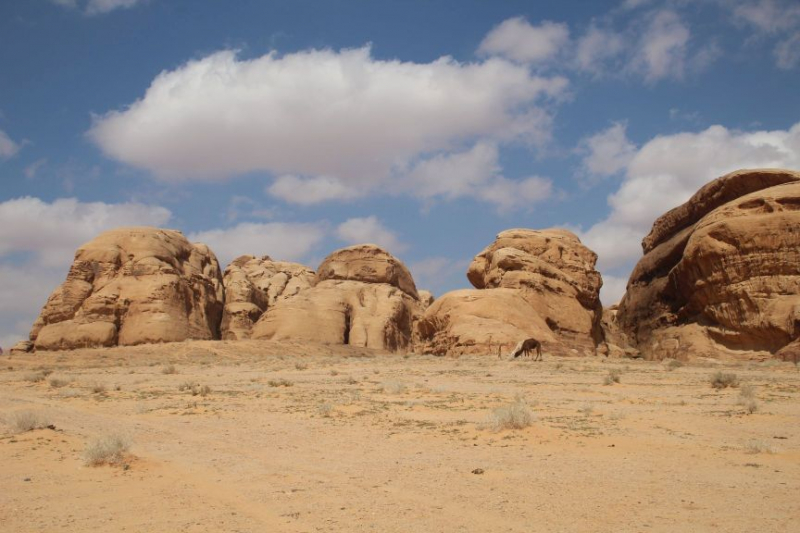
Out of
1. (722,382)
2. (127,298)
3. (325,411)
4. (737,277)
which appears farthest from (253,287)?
(325,411)

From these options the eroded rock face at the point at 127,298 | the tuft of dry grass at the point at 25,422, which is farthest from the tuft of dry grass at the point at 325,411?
the eroded rock face at the point at 127,298

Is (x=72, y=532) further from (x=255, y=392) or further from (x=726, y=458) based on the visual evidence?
(x=255, y=392)

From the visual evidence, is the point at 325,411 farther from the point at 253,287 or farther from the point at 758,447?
the point at 253,287

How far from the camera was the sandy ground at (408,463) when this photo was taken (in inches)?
263

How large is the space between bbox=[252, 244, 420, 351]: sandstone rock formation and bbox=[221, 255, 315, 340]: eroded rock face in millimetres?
4231

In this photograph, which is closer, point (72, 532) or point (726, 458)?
point (72, 532)

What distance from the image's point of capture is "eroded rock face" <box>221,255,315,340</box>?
64.4 meters

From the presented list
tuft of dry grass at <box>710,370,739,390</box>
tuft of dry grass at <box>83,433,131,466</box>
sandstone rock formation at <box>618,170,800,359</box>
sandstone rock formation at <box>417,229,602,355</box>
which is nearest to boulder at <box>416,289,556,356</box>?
sandstone rock formation at <box>417,229,602,355</box>

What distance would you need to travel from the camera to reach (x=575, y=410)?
14.5 metres

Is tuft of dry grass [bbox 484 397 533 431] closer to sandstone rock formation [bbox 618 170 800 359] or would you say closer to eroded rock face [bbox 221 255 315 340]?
sandstone rock formation [bbox 618 170 800 359]

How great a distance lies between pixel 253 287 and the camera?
71.2 meters

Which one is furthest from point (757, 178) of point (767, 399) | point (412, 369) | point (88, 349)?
point (88, 349)

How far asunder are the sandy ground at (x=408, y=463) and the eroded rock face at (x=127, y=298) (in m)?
36.1

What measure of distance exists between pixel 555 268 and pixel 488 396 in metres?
29.9
